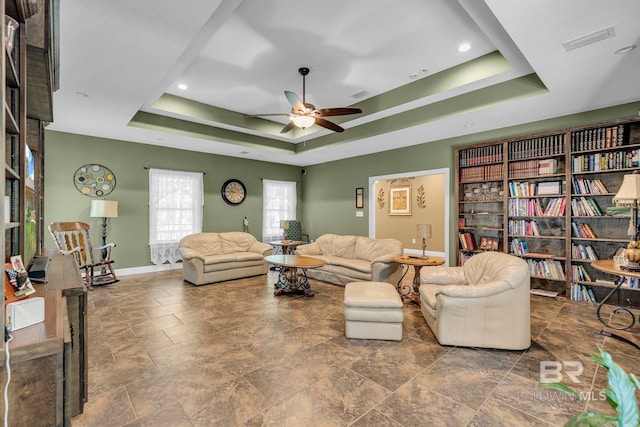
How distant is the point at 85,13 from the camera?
2.21 metres

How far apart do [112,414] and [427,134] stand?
5.35 m

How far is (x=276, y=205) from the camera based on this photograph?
8.06m

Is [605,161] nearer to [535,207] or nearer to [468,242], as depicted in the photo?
[535,207]

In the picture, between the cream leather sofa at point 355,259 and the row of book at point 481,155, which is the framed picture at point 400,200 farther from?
the cream leather sofa at point 355,259

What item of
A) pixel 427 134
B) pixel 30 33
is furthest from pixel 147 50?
pixel 427 134

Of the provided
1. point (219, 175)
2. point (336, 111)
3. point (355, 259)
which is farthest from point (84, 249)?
point (336, 111)

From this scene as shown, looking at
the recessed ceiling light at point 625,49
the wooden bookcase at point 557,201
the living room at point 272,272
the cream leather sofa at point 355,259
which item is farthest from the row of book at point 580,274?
the recessed ceiling light at point 625,49

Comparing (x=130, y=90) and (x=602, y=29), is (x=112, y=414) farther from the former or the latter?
(x=602, y=29)

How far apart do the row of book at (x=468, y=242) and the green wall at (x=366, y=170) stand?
131 millimetres

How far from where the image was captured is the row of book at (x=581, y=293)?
4.10 metres

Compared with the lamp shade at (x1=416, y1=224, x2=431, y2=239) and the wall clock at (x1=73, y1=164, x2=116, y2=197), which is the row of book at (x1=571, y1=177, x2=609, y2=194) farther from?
the wall clock at (x1=73, y1=164, x2=116, y2=197)

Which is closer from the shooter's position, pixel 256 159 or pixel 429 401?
pixel 429 401

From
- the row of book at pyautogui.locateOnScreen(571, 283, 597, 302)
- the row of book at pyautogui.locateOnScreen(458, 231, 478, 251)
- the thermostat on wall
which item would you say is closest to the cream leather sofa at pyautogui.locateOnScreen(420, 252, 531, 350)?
the row of book at pyautogui.locateOnScreen(571, 283, 597, 302)

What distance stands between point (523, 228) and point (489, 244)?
0.56 m
